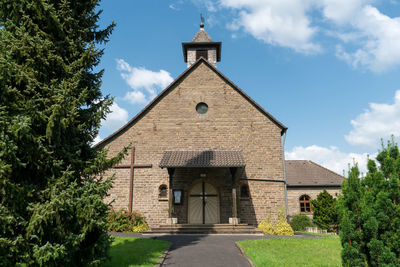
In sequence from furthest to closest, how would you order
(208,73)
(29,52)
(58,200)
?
(208,73) → (29,52) → (58,200)

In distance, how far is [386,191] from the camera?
4.93 m

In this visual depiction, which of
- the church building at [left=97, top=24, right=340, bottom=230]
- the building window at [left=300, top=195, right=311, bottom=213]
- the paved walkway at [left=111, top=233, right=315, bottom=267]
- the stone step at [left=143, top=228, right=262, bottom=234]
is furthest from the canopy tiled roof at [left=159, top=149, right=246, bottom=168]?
the building window at [left=300, top=195, right=311, bottom=213]

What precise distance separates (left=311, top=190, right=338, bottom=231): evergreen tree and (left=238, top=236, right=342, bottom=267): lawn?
9613 millimetres

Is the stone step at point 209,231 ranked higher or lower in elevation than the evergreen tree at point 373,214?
lower

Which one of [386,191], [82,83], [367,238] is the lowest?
[367,238]

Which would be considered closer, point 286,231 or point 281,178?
point 286,231

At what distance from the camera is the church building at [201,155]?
15.5 metres


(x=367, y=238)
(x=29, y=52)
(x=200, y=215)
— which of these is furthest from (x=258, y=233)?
(x=29, y=52)

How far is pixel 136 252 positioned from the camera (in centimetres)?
873

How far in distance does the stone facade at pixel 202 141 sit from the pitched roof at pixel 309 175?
36.5 feet

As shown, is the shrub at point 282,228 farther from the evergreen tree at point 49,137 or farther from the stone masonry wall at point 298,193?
the stone masonry wall at point 298,193

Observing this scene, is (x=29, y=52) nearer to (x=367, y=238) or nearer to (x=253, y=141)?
(x=367, y=238)

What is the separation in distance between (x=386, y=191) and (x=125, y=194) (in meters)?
13.3

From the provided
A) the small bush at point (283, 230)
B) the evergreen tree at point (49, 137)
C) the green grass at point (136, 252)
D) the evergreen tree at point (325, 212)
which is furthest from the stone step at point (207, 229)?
the evergreen tree at point (325, 212)
